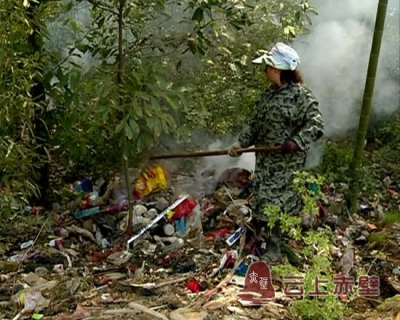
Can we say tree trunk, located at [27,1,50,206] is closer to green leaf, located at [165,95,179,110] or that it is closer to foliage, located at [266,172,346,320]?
green leaf, located at [165,95,179,110]

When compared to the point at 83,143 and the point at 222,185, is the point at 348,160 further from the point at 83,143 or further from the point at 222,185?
the point at 83,143

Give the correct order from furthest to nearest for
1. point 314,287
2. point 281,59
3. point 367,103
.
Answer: point 367,103 < point 281,59 < point 314,287

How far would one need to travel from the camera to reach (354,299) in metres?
3.58

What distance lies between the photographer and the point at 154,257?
400 centimetres

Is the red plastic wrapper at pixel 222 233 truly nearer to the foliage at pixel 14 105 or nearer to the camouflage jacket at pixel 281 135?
the camouflage jacket at pixel 281 135

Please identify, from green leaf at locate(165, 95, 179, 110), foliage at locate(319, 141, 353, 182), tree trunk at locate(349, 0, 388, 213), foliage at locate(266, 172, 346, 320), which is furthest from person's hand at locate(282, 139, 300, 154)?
foliage at locate(319, 141, 353, 182)

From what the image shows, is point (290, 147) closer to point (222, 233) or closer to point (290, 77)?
point (290, 77)

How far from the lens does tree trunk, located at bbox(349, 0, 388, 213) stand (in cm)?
443

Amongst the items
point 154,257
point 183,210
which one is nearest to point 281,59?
point 183,210

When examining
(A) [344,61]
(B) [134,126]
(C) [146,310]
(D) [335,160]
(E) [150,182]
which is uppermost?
(A) [344,61]

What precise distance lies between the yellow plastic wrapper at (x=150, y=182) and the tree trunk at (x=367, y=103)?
4.17ft

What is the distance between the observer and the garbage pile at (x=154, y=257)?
3434 mm

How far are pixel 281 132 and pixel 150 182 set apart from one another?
1178 millimetres

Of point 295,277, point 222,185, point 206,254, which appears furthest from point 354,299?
point 222,185
